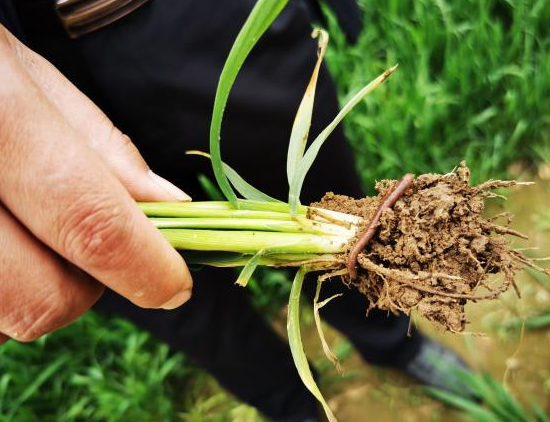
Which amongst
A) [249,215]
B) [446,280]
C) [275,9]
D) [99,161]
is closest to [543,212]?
[446,280]

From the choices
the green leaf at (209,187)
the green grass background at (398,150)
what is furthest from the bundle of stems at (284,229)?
the green grass background at (398,150)

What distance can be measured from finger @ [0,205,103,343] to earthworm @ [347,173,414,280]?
0.39 metres

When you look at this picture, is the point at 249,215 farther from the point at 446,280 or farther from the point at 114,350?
the point at 114,350

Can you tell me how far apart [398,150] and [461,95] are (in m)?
0.29

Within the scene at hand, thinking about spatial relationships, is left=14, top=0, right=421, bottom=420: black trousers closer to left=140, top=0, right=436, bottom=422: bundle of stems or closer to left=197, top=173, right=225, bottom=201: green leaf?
left=197, top=173, right=225, bottom=201: green leaf

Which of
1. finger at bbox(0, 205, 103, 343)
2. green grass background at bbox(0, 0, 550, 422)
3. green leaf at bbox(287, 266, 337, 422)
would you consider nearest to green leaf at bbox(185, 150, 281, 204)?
green leaf at bbox(287, 266, 337, 422)

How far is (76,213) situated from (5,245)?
10 cm

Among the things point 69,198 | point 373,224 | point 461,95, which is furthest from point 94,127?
point 461,95

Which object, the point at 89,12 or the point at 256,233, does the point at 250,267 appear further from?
the point at 89,12

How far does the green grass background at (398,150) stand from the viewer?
1.77m

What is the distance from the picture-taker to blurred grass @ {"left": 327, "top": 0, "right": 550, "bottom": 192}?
1814 mm

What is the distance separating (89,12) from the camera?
0.90 meters

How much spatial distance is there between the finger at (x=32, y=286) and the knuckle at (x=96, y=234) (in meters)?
0.05

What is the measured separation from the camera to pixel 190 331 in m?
1.33
